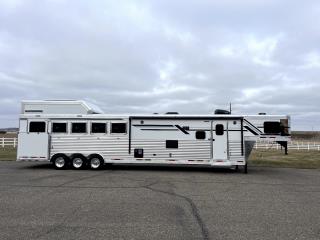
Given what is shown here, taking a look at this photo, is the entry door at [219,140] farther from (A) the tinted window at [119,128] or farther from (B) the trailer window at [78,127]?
(B) the trailer window at [78,127]

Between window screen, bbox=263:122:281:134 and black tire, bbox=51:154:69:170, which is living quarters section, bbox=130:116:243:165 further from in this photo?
black tire, bbox=51:154:69:170

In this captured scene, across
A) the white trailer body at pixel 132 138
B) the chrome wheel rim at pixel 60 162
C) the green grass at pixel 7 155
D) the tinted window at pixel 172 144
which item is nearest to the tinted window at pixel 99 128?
the white trailer body at pixel 132 138

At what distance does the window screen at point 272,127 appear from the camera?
2002 cm

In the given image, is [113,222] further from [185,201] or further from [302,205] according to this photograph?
[302,205]

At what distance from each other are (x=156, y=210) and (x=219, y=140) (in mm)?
11272

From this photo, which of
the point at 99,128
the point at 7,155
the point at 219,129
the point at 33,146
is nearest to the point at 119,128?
the point at 99,128

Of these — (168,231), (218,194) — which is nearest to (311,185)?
(218,194)

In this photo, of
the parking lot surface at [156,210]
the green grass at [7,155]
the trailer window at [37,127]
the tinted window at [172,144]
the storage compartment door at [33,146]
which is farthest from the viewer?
the green grass at [7,155]

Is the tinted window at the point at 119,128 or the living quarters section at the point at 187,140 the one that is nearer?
the living quarters section at the point at 187,140

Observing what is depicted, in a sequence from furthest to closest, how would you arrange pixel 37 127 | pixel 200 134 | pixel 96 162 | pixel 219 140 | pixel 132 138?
pixel 37 127, pixel 96 162, pixel 132 138, pixel 200 134, pixel 219 140

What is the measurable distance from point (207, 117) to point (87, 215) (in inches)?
494

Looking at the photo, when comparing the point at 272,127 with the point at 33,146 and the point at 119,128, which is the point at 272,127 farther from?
the point at 33,146

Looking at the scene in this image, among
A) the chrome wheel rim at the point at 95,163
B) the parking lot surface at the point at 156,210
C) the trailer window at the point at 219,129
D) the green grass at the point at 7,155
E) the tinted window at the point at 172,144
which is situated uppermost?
the trailer window at the point at 219,129

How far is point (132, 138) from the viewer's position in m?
20.7
